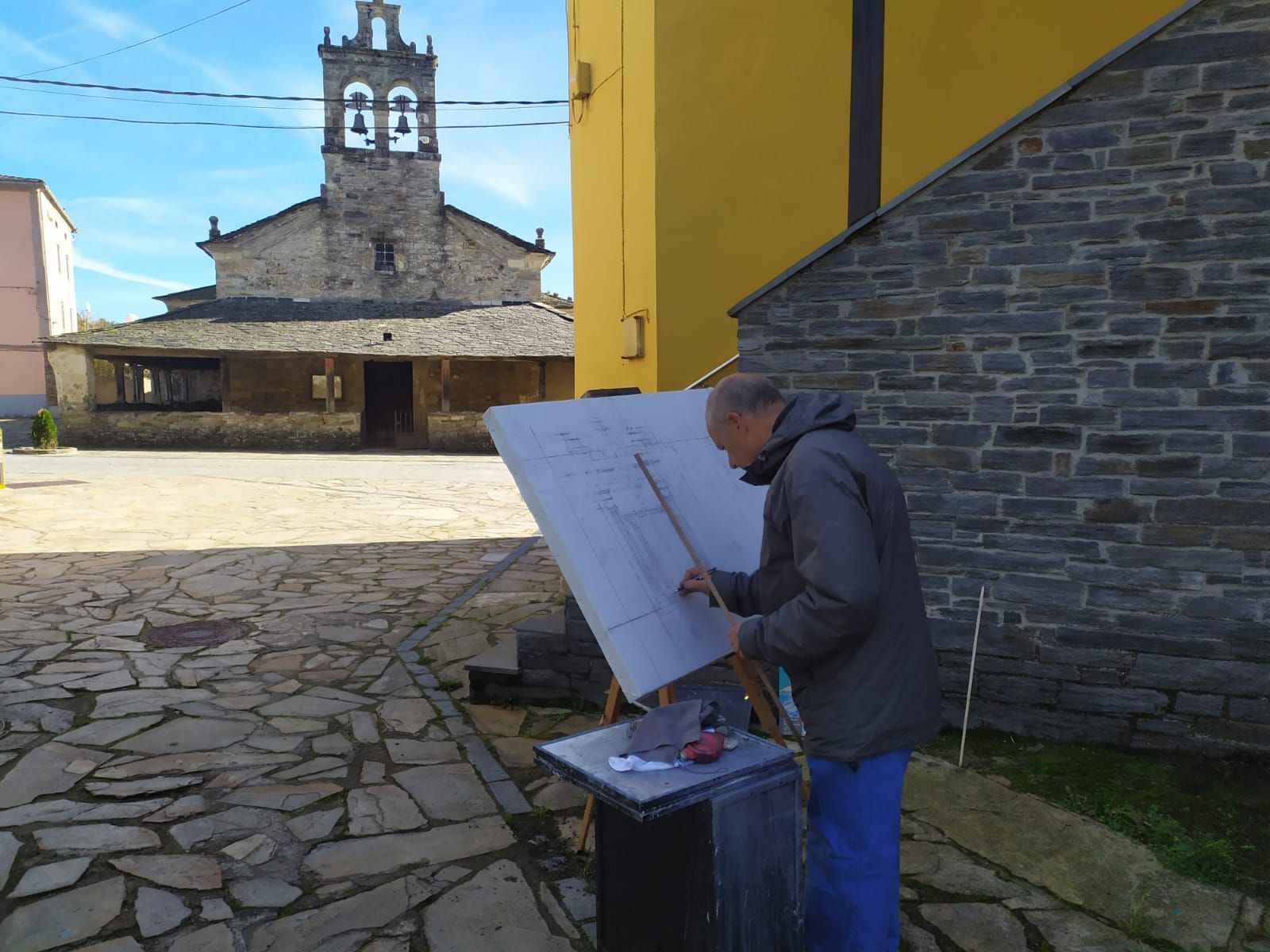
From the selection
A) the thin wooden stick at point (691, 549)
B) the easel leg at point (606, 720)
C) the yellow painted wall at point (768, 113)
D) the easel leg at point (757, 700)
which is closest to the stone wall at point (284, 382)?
→ the yellow painted wall at point (768, 113)

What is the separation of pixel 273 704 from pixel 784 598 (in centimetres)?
354

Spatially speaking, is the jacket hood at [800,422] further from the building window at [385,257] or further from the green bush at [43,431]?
the building window at [385,257]

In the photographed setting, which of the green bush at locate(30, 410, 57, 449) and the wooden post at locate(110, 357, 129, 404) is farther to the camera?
the wooden post at locate(110, 357, 129, 404)

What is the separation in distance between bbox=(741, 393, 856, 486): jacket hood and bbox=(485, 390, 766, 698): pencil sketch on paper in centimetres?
56

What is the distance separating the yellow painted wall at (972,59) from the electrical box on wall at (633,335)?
200cm

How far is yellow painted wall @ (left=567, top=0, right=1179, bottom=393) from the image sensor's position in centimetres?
503

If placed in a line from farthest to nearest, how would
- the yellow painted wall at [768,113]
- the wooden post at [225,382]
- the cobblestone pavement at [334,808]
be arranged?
1. the wooden post at [225,382]
2. the yellow painted wall at [768,113]
3. the cobblestone pavement at [334,808]

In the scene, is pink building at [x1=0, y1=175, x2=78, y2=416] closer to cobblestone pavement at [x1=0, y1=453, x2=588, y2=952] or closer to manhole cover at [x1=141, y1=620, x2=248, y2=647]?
cobblestone pavement at [x1=0, y1=453, x2=588, y2=952]

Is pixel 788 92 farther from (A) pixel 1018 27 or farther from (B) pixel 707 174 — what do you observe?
(A) pixel 1018 27

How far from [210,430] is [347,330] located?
4.49 metres

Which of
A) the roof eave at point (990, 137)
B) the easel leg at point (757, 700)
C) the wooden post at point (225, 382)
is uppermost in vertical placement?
the roof eave at point (990, 137)

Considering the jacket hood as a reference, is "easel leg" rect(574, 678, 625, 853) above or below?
below

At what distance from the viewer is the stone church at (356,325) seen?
22.0 meters

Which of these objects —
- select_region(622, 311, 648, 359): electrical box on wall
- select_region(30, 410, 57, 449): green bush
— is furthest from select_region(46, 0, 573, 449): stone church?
select_region(622, 311, 648, 359): electrical box on wall
